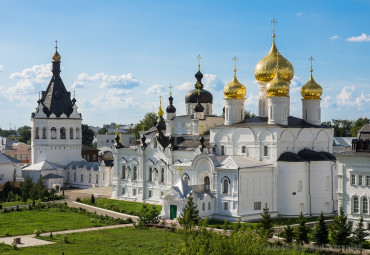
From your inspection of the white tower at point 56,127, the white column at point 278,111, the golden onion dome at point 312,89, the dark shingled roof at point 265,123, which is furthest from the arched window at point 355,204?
the white tower at point 56,127

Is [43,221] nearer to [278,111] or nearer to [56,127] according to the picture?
[278,111]

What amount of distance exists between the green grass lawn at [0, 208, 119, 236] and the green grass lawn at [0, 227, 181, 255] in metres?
2.29

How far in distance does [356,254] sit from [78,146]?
34.1 metres

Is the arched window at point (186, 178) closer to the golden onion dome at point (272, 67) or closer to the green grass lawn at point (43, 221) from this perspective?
the green grass lawn at point (43, 221)

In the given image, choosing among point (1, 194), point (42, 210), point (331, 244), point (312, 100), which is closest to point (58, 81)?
point (1, 194)

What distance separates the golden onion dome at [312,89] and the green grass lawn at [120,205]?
37.4 feet

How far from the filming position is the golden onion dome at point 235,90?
3844 centimetres

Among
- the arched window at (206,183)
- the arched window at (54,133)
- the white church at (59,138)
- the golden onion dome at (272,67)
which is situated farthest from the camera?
the arched window at (54,133)

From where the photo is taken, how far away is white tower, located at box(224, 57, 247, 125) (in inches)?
1501

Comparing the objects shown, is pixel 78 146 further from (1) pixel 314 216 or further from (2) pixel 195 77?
(1) pixel 314 216

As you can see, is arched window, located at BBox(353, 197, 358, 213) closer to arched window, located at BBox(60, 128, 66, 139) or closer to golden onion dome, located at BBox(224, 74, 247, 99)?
golden onion dome, located at BBox(224, 74, 247, 99)

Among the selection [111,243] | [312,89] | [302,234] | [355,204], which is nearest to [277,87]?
[312,89]

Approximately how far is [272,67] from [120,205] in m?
12.9

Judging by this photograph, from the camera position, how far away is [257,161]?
34719 mm
